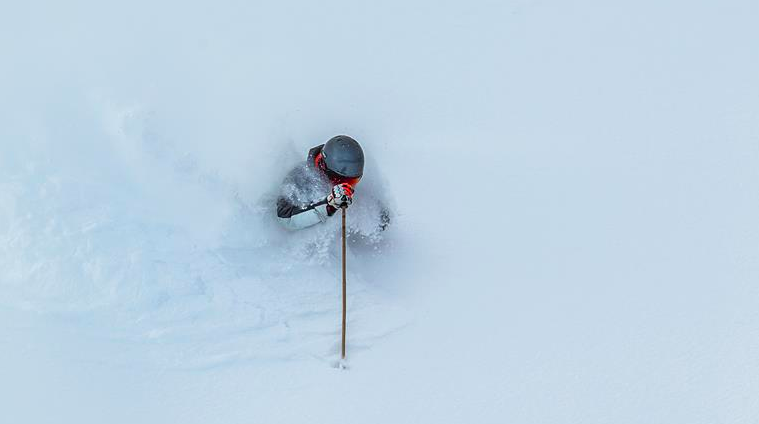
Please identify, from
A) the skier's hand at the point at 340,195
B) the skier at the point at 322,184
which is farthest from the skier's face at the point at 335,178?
the skier's hand at the point at 340,195

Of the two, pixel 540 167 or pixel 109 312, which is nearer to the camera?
pixel 109 312

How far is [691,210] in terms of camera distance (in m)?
4.30

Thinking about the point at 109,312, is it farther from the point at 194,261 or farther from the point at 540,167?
the point at 540,167

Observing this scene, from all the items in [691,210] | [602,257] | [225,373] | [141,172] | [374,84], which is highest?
[374,84]

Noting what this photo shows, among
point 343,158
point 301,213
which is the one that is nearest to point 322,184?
point 301,213

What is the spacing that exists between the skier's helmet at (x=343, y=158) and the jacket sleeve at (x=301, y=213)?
27 centimetres

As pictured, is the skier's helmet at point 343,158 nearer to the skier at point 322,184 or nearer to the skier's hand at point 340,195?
the skier at point 322,184

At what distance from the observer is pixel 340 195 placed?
389 centimetres

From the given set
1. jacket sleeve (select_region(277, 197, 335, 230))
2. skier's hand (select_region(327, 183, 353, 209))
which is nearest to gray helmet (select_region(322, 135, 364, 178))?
skier's hand (select_region(327, 183, 353, 209))

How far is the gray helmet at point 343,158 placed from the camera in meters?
3.93

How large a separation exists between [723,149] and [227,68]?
4.48 m

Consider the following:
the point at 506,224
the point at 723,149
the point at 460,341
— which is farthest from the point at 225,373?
the point at 723,149

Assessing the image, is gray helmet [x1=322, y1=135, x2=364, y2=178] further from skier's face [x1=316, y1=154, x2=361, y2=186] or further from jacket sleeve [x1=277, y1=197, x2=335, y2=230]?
jacket sleeve [x1=277, y1=197, x2=335, y2=230]

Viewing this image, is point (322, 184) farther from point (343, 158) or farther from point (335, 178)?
point (343, 158)
